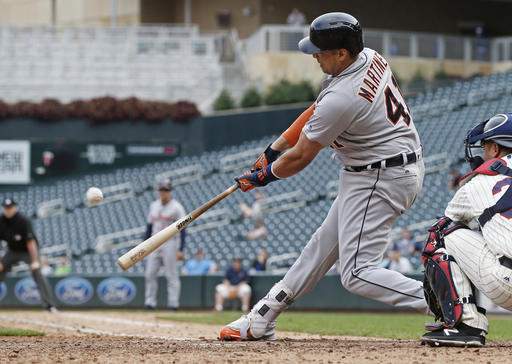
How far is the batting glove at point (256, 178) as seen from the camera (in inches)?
269

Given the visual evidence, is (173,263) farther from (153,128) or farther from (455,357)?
(153,128)

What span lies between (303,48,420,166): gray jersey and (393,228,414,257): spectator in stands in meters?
11.4

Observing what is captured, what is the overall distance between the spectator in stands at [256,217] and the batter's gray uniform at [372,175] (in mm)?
15065

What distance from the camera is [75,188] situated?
1164 inches

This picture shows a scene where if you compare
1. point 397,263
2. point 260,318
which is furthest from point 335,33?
point 397,263

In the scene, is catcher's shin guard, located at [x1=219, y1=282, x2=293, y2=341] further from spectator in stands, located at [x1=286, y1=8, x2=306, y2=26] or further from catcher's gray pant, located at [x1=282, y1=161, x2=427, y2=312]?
spectator in stands, located at [x1=286, y1=8, x2=306, y2=26]

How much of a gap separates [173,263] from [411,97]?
13896 millimetres

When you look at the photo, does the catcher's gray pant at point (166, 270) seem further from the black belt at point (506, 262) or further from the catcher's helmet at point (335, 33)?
the black belt at point (506, 262)

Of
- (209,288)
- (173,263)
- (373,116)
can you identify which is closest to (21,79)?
(209,288)

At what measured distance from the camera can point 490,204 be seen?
5.94 metres

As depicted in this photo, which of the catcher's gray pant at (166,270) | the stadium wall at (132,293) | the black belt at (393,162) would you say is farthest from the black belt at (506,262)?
the stadium wall at (132,293)

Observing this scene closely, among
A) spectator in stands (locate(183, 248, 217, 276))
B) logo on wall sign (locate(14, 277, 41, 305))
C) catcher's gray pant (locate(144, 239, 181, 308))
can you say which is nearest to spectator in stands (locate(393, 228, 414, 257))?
spectator in stands (locate(183, 248, 217, 276))

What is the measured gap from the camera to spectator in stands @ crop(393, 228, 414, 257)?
59.6 feet

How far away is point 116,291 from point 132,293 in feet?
0.95
